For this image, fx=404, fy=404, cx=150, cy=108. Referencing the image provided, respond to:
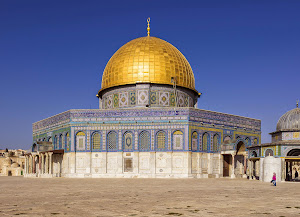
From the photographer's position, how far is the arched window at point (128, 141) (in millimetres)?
36125

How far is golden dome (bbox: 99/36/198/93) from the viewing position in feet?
135

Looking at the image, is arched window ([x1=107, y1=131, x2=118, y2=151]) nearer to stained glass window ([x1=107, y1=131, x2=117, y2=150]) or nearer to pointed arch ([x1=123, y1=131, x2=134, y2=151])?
stained glass window ([x1=107, y1=131, x2=117, y2=150])

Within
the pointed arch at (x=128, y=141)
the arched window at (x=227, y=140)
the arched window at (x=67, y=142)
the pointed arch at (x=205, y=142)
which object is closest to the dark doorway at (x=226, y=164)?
the arched window at (x=227, y=140)

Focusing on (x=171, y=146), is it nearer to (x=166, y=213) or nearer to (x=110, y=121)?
(x=110, y=121)

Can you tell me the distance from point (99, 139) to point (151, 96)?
24.3 ft

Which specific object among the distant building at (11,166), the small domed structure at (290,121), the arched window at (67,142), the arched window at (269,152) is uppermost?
the small domed structure at (290,121)

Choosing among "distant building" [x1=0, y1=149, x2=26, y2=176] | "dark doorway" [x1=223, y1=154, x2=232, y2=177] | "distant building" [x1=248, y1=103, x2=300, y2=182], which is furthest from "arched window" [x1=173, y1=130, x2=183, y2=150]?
"distant building" [x1=0, y1=149, x2=26, y2=176]

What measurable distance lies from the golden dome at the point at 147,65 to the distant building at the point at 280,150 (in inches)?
450

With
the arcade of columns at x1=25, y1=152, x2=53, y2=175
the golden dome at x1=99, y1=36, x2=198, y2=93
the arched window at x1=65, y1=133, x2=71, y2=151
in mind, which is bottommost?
the arcade of columns at x1=25, y1=152, x2=53, y2=175

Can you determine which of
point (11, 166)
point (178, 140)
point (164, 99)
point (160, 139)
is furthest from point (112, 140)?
point (11, 166)

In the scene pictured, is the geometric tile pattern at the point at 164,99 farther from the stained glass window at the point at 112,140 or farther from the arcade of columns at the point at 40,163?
the arcade of columns at the point at 40,163

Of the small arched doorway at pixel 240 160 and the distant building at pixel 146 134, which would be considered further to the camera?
the small arched doorway at pixel 240 160

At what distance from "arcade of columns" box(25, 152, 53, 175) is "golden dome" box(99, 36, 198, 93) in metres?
9.60

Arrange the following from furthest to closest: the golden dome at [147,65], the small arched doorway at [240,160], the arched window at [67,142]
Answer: the golden dome at [147,65] < the small arched doorway at [240,160] < the arched window at [67,142]
